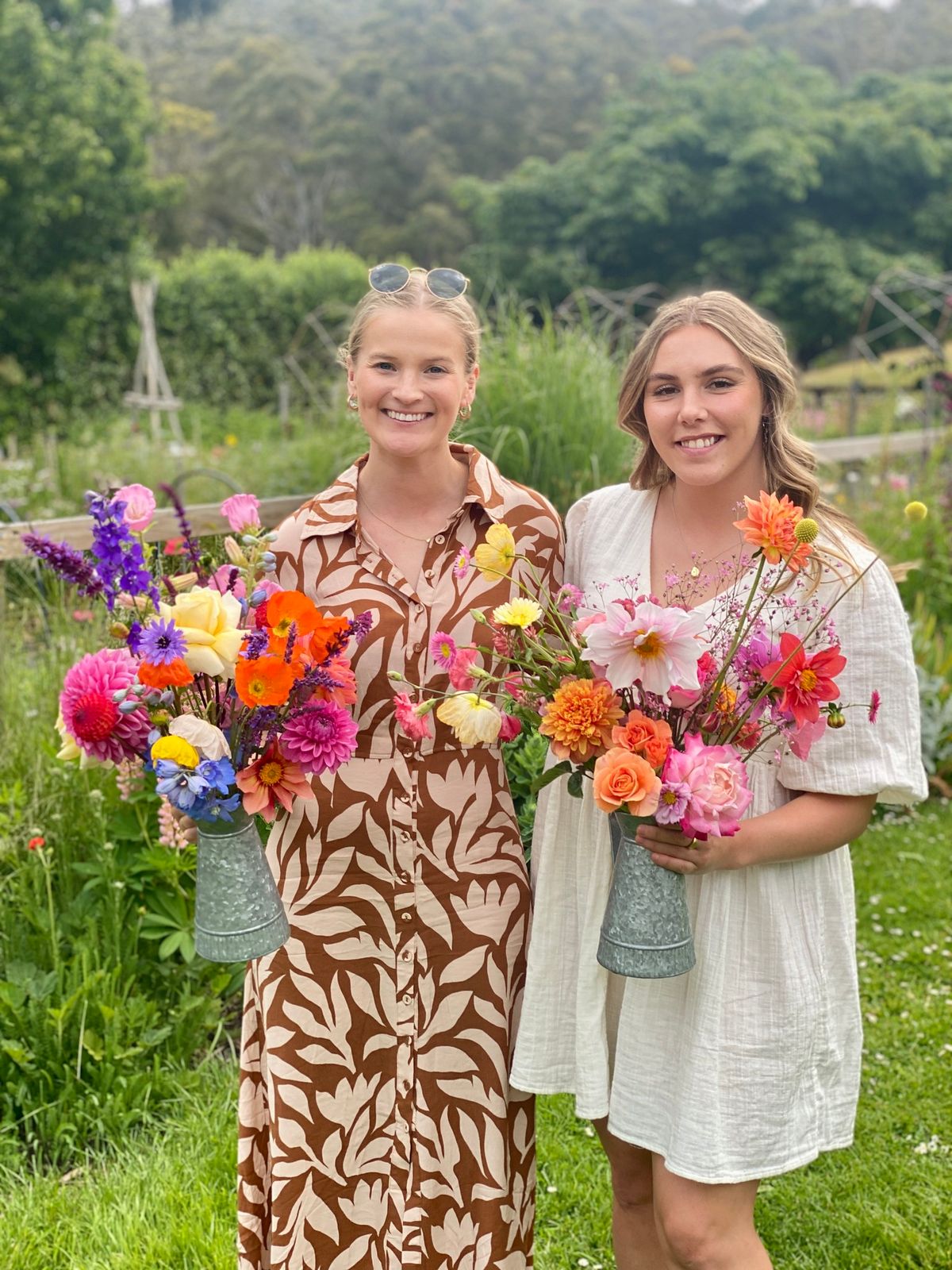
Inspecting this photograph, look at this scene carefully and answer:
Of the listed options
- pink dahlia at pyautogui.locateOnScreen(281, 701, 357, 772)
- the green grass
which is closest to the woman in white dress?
pink dahlia at pyautogui.locateOnScreen(281, 701, 357, 772)

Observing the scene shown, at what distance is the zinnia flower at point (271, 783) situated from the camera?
1.62 metres

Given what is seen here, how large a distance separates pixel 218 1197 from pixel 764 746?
1728 mm

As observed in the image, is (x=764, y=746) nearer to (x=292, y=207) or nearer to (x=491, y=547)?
(x=491, y=547)

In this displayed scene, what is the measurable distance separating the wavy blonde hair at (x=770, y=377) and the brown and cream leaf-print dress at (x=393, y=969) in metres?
0.46

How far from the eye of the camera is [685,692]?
1466 mm

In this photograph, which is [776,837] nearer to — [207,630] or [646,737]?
[646,737]

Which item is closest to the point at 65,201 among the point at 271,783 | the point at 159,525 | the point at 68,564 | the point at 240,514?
the point at 159,525

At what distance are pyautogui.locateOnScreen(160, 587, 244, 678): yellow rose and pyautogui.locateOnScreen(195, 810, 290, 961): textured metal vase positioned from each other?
0.25 metres

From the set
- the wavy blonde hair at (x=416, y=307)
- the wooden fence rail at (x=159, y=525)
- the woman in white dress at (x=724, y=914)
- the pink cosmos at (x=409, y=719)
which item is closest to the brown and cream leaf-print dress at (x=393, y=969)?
the woman in white dress at (x=724, y=914)

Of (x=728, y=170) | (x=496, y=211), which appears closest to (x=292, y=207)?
(x=496, y=211)

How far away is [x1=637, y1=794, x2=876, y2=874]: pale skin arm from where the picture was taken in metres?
1.55

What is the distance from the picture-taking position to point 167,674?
1492 millimetres

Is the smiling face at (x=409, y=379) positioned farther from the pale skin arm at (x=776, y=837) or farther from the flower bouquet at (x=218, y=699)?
the pale skin arm at (x=776, y=837)

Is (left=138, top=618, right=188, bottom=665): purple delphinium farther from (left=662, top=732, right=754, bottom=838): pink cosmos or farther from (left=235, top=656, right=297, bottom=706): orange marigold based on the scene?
(left=662, top=732, right=754, bottom=838): pink cosmos
